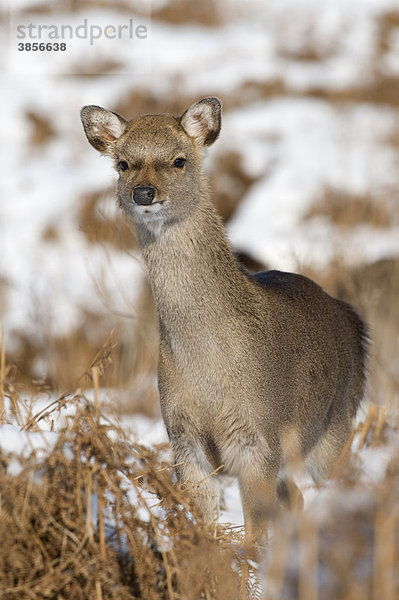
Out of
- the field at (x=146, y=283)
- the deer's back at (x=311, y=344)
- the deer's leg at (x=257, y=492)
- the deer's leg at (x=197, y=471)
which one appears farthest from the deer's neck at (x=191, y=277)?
the deer's leg at (x=257, y=492)

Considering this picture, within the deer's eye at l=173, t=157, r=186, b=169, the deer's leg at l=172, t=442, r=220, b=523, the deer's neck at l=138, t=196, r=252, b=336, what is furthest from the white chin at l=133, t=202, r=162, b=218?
the deer's leg at l=172, t=442, r=220, b=523

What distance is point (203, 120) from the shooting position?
5.45m

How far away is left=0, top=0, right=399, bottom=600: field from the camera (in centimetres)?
324

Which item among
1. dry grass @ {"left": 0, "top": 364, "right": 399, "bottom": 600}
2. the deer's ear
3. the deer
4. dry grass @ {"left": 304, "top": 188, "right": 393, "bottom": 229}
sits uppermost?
dry grass @ {"left": 304, "top": 188, "right": 393, "bottom": 229}

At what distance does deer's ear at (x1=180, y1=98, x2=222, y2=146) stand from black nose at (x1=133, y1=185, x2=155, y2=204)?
0.85 meters

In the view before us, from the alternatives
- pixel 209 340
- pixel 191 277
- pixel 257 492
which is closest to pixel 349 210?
pixel 191 277

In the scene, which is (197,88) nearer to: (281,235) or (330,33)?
(330,33)

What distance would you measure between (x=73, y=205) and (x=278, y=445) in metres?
11.0

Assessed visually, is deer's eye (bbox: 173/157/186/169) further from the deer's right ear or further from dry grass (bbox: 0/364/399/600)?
dry grass (bbox: 0/364/399/600)

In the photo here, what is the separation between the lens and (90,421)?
11.5 feet

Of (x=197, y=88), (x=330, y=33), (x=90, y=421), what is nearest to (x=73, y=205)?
(x=197, y=88)

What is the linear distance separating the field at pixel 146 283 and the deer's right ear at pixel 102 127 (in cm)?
111

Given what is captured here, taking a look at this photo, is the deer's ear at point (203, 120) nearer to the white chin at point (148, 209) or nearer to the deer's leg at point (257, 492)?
the white chin at point (148, 209)

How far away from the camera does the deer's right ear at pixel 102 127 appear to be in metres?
5.49
